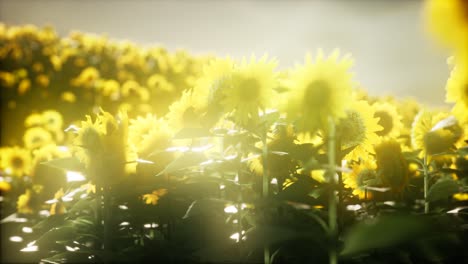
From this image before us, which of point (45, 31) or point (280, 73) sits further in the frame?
point (45, 31)

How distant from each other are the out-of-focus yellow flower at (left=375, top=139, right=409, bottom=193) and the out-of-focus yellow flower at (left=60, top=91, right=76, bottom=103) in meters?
6.64

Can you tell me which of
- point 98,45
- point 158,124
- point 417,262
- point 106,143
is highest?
point 98,45

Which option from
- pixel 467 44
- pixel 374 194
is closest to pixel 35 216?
pixel 374 194

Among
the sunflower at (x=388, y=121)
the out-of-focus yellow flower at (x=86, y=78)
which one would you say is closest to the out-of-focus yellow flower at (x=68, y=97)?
the out-of-focus yellow flower at (x=86, y=78)

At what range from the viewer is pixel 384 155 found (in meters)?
1.65

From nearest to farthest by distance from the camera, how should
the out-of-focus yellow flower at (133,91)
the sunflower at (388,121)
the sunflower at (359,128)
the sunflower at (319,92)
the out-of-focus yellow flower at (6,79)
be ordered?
1. the sunflower at (319,92)
2. the sunflower at (359,128)
3. the sunflower at (388,121)
4. the out-of-focus yellow flower at (133,91)
5. the out-of-focus yellow flower at (6,79)

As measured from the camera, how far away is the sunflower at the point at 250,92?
1365 mm

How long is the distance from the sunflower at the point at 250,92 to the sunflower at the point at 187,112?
0.32m

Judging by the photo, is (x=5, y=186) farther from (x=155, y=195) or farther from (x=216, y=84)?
(x=216, y=84)

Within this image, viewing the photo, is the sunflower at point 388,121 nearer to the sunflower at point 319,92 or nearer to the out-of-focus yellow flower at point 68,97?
the sunflower at point 319,92

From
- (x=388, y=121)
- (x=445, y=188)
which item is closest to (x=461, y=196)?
(x=388, y=121)

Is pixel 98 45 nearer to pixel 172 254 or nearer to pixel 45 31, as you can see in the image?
pixel 45 31

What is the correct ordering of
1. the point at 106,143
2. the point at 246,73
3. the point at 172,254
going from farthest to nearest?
the point at 106,143
the point at 172,254
the point at 246,73

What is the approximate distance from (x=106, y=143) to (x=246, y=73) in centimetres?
64
